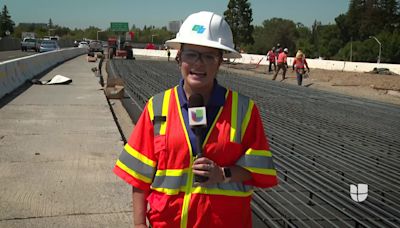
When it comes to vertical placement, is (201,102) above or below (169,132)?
above

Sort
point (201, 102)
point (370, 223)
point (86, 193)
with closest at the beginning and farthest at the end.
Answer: point (201, 102), point (370, 223), point (86, 193)

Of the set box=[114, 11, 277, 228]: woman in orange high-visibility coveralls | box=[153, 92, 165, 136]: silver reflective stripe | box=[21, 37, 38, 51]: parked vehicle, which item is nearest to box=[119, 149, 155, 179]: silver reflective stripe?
box=[114, 11, 277, 228]: woman in orange high-visibility coveralls

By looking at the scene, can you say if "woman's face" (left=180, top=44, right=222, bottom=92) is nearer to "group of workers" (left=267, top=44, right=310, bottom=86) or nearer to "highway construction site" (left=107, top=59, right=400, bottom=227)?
"highway construction site" (left=107, top=59, right=400, bottom=227)

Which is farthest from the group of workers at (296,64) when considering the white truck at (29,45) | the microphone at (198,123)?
the white truck at (29,45)

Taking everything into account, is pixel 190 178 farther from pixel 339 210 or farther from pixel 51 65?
pixel 51 65

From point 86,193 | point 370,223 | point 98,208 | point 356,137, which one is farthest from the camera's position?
point 356,137

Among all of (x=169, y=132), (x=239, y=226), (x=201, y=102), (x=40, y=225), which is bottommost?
(x=40, y=225)

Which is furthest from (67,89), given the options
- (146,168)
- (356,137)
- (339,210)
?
(146,168)

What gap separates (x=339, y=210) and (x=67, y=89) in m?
12.2

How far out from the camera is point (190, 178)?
7.14 feet

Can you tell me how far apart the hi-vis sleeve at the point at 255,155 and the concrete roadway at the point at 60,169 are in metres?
2.27

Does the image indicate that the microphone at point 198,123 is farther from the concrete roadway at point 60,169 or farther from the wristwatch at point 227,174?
the concrete roadway at point 60,169

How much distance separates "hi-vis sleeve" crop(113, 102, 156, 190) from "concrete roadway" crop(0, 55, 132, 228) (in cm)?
205

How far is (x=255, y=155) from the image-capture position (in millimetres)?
2197
